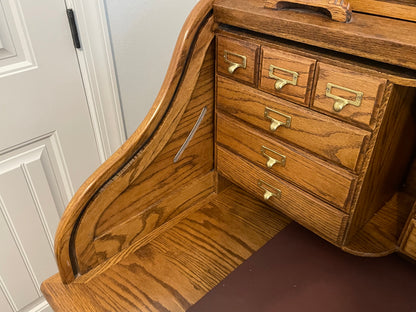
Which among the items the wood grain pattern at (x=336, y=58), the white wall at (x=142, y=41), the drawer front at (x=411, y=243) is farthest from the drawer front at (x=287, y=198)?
the white wall at (x=142, y=41)

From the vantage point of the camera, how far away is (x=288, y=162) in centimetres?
69

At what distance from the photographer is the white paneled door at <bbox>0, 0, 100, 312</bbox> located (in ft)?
3.25

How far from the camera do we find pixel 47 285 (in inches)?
27.8

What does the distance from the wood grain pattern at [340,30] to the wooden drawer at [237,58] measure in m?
0.04

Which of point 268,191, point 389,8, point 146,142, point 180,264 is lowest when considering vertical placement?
point 180,264

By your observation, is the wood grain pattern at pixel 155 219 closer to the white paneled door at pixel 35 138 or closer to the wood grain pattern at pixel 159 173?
the wood grain pattern at pixel 159 173

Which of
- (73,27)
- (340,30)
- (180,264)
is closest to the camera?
(340,30)

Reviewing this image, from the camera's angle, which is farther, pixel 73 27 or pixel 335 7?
pixel 73 27

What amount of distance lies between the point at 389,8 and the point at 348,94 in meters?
0.14

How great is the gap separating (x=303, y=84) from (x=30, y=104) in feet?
2.63

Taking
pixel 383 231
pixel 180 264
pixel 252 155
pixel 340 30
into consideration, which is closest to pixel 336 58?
pixel 340 30

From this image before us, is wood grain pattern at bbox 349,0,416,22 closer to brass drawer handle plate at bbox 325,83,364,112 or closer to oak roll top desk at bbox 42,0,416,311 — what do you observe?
oak roll top desk at bbox 42,0,416,311

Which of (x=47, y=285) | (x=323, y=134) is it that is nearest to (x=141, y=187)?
(x=47, y=285)

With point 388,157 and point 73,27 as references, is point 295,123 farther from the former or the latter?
point 73,27
